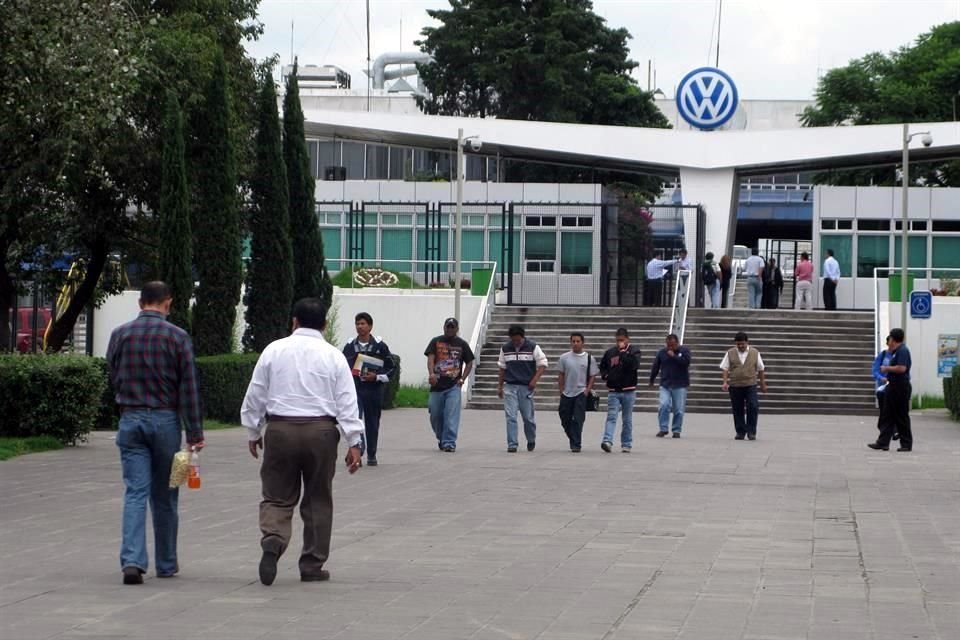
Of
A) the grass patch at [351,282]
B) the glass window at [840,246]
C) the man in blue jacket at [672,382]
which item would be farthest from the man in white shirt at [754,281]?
the man in blue jacket at [672,382]

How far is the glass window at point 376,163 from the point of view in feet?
213

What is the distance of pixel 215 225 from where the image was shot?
25500 millimetres

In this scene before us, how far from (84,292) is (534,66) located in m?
36.5

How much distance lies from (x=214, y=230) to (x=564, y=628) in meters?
18.8

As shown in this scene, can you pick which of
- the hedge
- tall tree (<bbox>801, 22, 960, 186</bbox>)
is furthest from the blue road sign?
tall tree (<bbox>801, 22, 960, 186</bbox>)

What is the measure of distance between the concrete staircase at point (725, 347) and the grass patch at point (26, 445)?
591 inches

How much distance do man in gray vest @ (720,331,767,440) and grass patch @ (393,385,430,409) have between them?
9.41 metres

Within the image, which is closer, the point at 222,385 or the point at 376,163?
the point at 222,385

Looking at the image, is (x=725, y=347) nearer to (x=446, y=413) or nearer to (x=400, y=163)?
(x=446, y=413)

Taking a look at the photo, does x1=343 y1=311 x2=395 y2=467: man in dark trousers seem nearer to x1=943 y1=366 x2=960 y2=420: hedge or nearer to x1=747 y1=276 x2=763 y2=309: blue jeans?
x1=943 y1=366 x2=960 y2=420: hedge

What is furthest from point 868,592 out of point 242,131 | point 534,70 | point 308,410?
point 534,70

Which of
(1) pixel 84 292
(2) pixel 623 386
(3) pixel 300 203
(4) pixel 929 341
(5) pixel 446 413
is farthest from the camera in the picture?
(4) pixel 929 341

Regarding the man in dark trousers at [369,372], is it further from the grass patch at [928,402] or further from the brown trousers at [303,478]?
the grass patch at [928,402]

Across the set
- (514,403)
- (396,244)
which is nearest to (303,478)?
(514,403)
